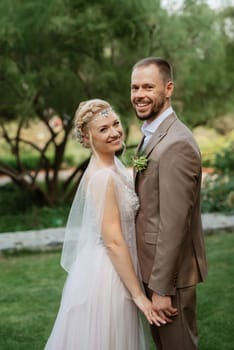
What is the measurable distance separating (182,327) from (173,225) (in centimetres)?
48

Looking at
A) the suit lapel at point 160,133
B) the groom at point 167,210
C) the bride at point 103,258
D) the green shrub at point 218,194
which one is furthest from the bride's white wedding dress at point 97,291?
the green shrub at point 218,194

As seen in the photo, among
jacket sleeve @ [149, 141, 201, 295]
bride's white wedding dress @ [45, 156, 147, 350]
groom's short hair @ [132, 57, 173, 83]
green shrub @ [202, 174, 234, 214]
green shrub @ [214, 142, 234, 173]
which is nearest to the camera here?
jacket sleeve @ [149, 141, 201, 295]

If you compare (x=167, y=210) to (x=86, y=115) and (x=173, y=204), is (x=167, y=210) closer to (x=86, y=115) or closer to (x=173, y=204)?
(x=173, y=204)

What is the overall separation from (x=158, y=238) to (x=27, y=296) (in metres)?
3.01

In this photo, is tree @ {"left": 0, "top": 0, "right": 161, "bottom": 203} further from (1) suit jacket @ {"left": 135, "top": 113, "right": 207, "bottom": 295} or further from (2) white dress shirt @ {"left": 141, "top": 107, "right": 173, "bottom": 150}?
(1) suit jacket @ {"left": 135, "top": 113, "right": 207, "bottom": 295}

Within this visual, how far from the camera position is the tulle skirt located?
7.91 feet

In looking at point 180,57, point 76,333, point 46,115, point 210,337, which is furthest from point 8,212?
point 76,333

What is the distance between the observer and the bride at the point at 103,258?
2.29 m

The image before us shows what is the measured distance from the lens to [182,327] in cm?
228

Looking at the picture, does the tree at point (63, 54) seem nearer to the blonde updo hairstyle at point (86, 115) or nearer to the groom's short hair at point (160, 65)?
the blonde updo hairstyle at point (86, 115)

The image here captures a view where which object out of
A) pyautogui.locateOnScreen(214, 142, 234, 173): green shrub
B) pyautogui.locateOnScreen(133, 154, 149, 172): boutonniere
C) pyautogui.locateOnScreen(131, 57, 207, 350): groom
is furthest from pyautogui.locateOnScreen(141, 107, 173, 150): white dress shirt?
pyautogui.locateOnScreen(214, 142, 234, 173): green shrub

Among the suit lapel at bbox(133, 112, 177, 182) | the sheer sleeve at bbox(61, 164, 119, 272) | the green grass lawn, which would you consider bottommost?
the green grass lawn

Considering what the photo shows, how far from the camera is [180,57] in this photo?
8.72 metres

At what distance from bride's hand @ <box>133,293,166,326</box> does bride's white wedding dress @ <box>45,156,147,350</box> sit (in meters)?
0.12
